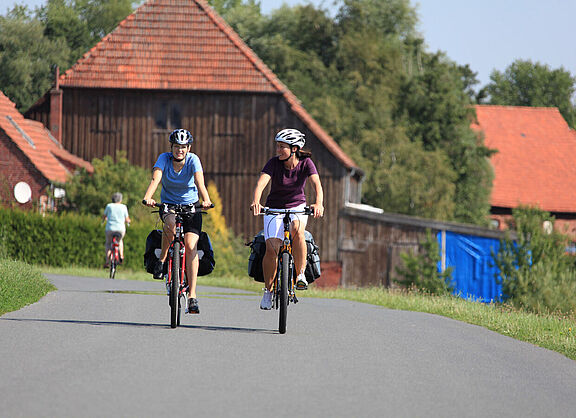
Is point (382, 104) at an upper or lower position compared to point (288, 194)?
upper

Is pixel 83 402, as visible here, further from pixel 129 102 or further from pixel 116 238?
pixel 129 102

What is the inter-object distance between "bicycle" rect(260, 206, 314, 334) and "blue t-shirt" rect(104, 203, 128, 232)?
1192cm

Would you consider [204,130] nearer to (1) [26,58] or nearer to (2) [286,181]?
(1) [26,58]

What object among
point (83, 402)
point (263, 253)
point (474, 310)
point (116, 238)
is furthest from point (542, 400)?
point (116, 238)

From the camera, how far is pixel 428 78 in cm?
5462

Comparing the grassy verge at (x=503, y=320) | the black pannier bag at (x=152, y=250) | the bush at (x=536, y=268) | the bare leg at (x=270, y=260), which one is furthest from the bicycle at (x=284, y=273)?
the bush at (x=536, y=268)

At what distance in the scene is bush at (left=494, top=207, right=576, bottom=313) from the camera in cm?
2095

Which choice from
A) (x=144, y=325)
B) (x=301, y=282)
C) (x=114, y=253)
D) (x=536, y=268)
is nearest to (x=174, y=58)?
(x=114, y=253)

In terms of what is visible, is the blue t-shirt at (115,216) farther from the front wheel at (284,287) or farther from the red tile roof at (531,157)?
the red tile roof at (531,157)

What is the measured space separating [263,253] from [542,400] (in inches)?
175

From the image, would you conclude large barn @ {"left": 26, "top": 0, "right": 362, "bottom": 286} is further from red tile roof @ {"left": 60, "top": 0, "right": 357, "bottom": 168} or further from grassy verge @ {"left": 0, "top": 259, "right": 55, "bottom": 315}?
grassy verge @ {"left": 0, "top": 259, "right": 55, "bottom": 315}

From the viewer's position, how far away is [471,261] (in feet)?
121

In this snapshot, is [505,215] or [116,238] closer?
[116,238]

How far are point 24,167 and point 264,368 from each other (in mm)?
30139
